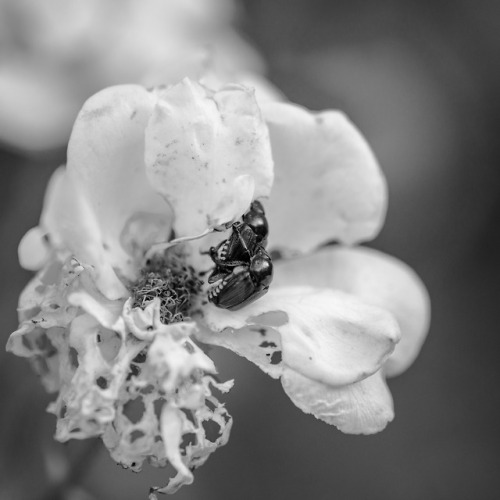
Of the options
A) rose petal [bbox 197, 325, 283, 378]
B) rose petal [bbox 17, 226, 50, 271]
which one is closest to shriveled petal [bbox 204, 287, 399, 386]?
rose petal [bbox 197, 325, 283, 378]

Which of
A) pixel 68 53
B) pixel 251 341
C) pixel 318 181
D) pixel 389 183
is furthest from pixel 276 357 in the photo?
pixel 389 183

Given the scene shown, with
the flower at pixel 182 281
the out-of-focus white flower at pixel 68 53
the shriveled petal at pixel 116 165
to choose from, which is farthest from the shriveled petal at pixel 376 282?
the out-of-focus white flower at pixel 68 53

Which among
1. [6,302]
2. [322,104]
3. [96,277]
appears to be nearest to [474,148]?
[322,104]

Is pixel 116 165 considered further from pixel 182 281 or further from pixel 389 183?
pixel 389 183

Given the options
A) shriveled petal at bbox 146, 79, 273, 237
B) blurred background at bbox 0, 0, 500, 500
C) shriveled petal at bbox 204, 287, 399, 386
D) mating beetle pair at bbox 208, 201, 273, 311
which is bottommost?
blurred background at bbox 0, 0, 500, 500

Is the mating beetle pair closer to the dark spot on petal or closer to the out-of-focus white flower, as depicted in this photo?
the dark spot on petal

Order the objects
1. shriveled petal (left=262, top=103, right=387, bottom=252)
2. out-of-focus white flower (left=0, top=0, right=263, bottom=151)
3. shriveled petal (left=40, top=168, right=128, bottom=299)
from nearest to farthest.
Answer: shriveled petal (left=40, top=168, right=128, bottom=299), shriveled petal (left=262, top=103, right=387, bottom=252), out-of-focus white flower (left=0, top=0, right=263, bottom=151)
